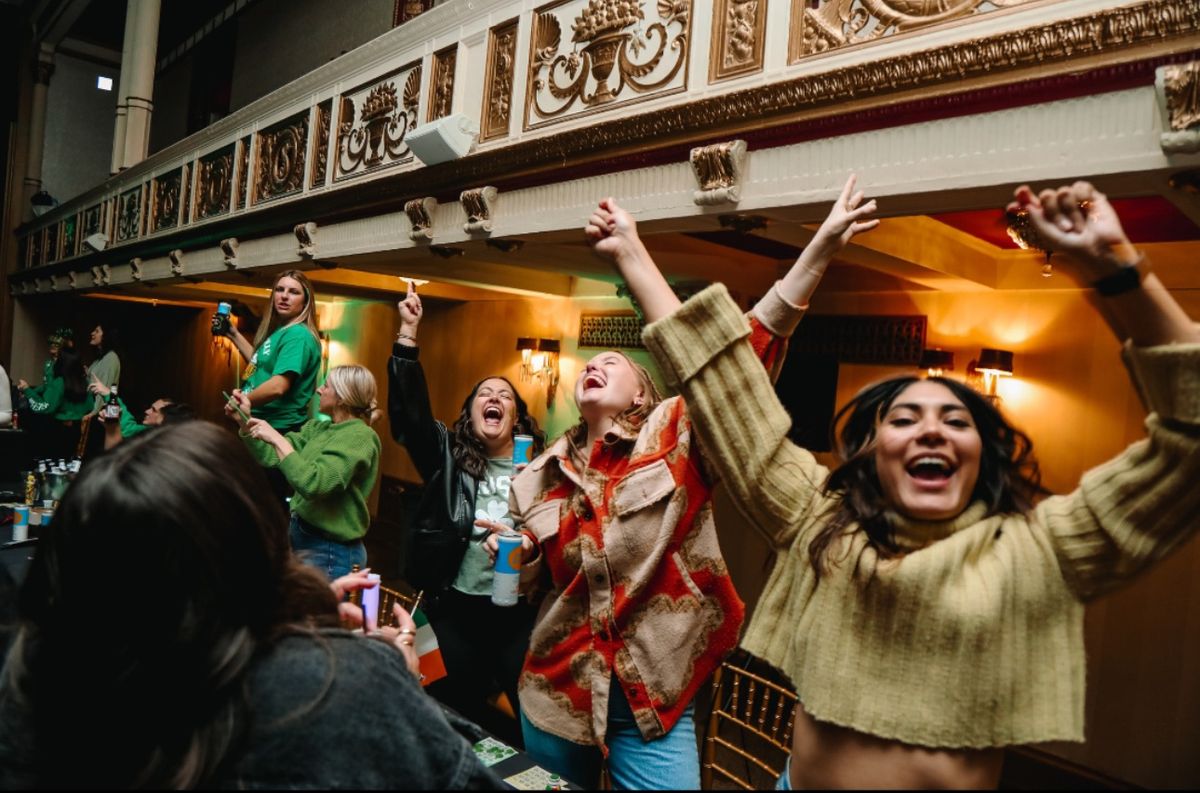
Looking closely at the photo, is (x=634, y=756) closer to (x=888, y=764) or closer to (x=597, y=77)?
(x=888, y=764)

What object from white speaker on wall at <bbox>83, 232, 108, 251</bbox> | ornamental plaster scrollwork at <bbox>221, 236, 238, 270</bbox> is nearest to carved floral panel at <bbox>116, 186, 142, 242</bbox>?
white speaker on wall at <bbox>83, 232, 108, 251</bbox>

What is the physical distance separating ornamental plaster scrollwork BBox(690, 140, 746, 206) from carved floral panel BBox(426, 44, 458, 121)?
72.1 inches

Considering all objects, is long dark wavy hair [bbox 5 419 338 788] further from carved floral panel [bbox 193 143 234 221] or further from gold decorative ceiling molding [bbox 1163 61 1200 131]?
carved floral panel [bbox 193 143 234 221]

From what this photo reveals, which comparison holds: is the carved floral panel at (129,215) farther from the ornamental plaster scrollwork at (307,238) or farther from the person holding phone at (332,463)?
the person holding phone at (332,463)

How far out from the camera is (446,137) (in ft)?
13.0

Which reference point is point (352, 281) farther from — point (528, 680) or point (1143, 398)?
point (1143, 398)

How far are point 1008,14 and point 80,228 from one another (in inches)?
449

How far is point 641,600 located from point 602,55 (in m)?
2.64

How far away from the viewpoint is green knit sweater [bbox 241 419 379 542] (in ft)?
9.42

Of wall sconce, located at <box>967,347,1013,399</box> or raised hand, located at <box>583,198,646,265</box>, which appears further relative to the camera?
wall sconce, located at <box>967,347,1013,399</box>

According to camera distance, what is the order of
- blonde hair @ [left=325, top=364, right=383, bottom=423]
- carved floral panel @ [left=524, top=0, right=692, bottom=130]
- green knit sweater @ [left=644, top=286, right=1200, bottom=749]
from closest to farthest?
1. green knit sweater @ [left=644, top=286, right=1200, bottom=749]
2. blonde hair @ [left=325, top=364, right=383, bottom=423]
3. carved floral panel @ [left=524, top=0, right=692, bottom=130]

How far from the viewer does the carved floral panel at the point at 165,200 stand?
24.5ft

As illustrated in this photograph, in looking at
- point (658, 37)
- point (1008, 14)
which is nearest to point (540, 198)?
point (658, 37)

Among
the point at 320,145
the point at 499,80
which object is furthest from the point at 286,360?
the point at 320,145
